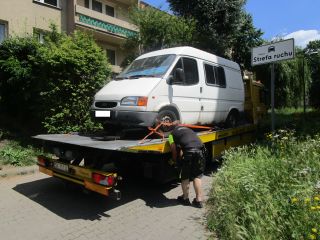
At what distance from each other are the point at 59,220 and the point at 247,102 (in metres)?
7.53

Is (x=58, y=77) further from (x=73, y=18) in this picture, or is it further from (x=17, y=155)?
(x=73, y=18)

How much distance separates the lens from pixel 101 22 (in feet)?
72.9

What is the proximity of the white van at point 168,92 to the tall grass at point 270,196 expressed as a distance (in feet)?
5.36

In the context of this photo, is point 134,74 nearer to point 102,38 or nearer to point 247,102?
point 247,102

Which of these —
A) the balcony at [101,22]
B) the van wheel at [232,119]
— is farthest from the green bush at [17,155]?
the balcony at [101,22]

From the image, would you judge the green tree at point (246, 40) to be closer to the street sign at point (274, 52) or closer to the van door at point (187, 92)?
the street sign at point (274, 52)

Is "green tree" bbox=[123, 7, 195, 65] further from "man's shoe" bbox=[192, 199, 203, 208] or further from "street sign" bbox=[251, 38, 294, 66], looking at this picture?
"man's shoe" bbox=[192, 199, 203, 208]

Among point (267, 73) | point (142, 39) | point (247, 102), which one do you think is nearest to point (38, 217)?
point (247, 102)

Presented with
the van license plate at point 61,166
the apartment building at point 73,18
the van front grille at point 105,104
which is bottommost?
the van license plate at point 61,166

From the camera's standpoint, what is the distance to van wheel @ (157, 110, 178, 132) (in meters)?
6.58

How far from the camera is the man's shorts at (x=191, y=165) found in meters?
6.09

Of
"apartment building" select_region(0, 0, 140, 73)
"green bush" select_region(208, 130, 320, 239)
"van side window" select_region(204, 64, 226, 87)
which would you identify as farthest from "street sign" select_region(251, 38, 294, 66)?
"apartment building" select_region(0, 0, 140, 73)

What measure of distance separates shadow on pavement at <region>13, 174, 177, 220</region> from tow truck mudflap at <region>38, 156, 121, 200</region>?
455mm

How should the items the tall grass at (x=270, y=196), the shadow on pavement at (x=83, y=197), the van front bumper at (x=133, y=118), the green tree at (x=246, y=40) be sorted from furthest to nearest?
1. the green tree at (x=246, y=40)
2. the van front bumper at (x=133, y=118)
3. the shadow on pavement at (x=83, y=197)
4. the tall grass at (x=270, y=196)
